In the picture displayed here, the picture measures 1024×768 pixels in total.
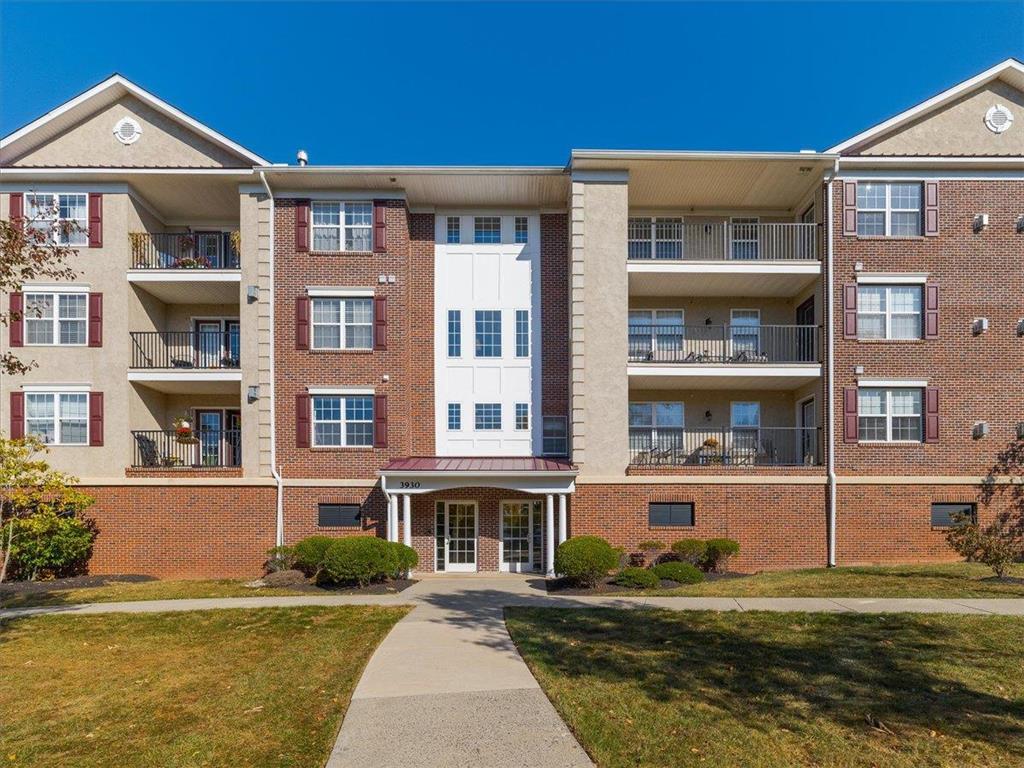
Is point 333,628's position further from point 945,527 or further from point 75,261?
point 945,527

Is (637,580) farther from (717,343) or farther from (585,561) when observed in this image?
(717,343)

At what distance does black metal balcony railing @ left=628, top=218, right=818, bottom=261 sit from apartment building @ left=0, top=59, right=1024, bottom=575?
40 centimetres

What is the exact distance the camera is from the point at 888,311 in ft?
55.1

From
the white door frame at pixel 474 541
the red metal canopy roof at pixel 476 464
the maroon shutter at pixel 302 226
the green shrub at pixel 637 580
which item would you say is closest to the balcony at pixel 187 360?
the maroon shutter at pixel 302 226

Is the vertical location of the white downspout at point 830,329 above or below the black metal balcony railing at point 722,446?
above

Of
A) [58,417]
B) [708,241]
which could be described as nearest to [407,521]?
[58,417]

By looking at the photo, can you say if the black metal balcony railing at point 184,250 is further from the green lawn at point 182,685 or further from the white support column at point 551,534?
the white support column at point 551,534

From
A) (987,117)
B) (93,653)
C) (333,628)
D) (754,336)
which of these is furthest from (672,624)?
(987,117)

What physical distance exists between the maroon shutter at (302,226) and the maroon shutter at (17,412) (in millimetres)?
8402

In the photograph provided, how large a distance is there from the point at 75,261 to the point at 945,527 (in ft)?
79.7

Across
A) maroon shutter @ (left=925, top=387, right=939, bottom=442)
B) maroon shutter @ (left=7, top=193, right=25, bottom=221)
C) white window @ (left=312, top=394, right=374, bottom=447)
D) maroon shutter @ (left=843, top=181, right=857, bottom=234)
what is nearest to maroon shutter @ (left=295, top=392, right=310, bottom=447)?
white window @ (left=312, top=394, right=374, bottom=447)

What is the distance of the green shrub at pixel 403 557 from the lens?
1463 cm

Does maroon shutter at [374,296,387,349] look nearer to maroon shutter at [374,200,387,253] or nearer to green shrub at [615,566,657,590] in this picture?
maroon shutter at [374,200,387,253]

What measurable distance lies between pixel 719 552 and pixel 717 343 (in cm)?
623
